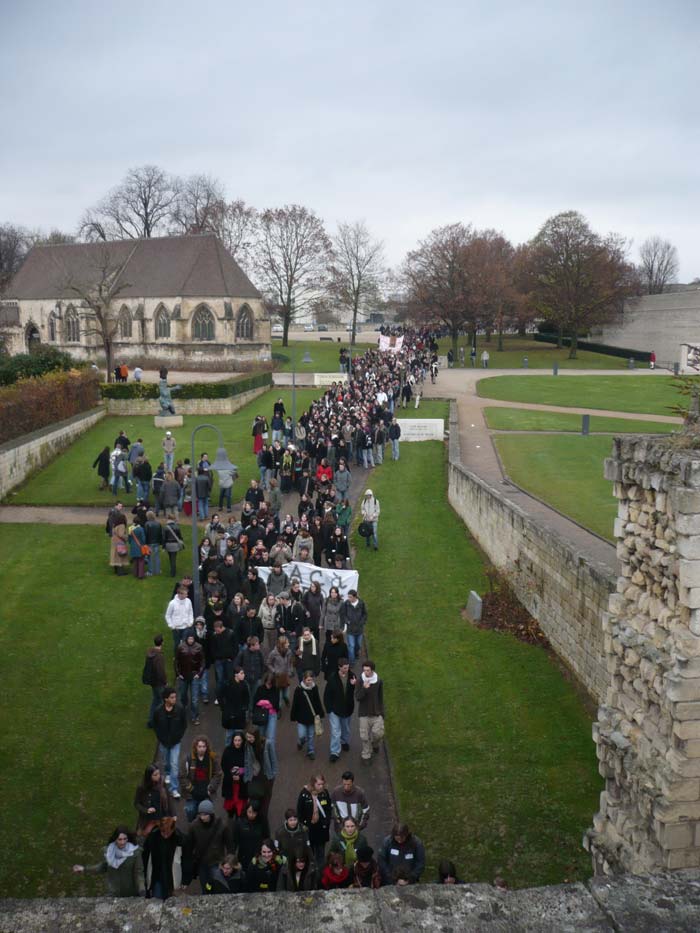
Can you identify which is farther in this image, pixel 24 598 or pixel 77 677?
pixel 24 598

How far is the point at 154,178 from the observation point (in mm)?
86875

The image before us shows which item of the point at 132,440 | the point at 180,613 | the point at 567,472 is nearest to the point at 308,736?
the point at 180,613

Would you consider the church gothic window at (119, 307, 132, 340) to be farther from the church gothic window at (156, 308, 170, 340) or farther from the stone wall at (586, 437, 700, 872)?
the stone wall at (586, 437, 700, 872)

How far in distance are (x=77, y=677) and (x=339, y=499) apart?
9701 millimetres

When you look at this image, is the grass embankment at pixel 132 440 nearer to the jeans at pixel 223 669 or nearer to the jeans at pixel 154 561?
the jeans at pixel 154 561

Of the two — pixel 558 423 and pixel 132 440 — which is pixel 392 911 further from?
pixel 558 423

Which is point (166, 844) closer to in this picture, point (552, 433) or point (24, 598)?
point (24, 598)

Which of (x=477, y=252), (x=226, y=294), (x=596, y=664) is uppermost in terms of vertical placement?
(x=477, y=252)

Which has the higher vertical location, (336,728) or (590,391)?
(590,391)

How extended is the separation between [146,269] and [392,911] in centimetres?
6387

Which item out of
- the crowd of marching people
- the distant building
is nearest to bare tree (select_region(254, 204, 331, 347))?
the distant building

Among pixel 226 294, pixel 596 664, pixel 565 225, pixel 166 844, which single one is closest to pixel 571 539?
pixel 596 664

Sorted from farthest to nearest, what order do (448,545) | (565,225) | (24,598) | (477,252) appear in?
(565,225) < (477,252) < (448,545) < (24,598)

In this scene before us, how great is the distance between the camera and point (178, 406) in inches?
1535
